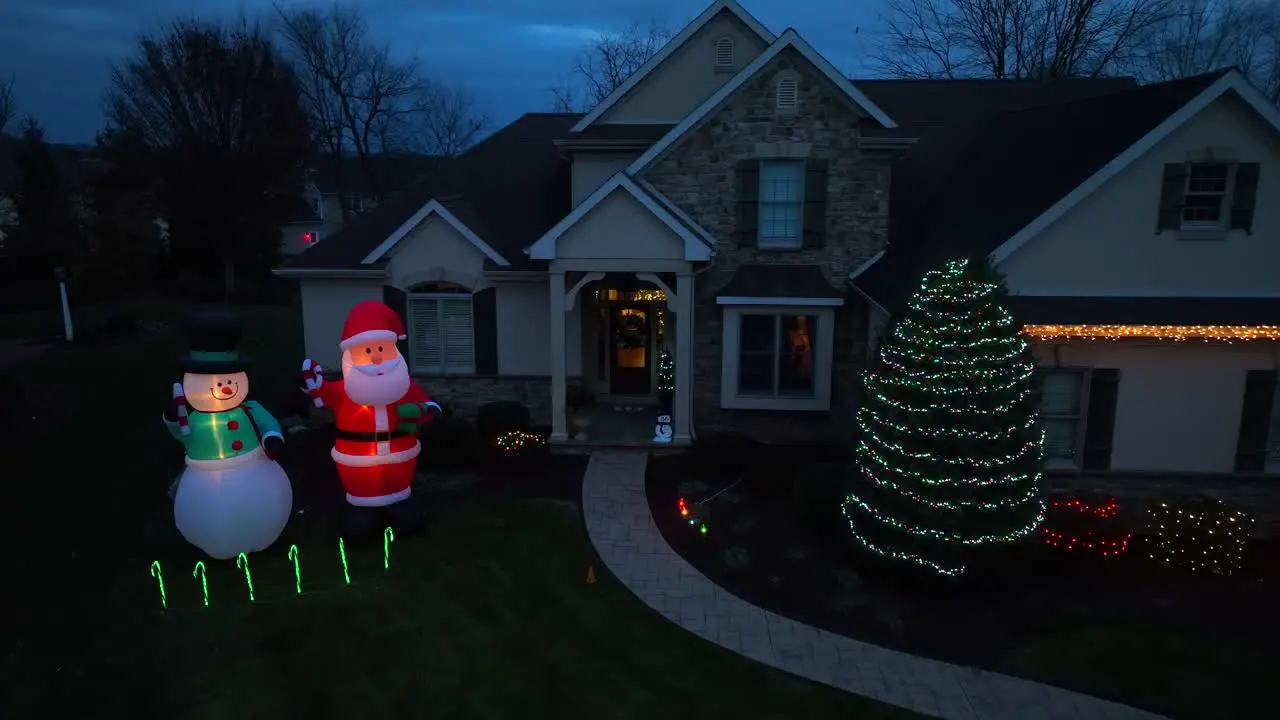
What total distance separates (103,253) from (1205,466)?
114 feet

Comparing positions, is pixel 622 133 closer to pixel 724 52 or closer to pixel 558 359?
pixel 724 52

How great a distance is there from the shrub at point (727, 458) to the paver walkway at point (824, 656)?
7.85ft

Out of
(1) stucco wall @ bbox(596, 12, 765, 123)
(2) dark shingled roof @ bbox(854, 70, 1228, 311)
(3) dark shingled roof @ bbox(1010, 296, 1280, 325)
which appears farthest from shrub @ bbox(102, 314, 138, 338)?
(3) dark shingled roof @ bbox(1010, 296, 1280, 325)

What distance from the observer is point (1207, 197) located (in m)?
11.7

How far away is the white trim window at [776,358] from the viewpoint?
15.4m

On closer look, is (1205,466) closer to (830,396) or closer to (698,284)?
(830,396)

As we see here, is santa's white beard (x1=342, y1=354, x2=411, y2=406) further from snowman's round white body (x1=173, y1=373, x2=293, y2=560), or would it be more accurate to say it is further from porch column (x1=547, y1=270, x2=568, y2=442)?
porch column (x1=547, y1=270, x2=568, y2=442)

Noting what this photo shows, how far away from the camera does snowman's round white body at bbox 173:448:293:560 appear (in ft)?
31.6

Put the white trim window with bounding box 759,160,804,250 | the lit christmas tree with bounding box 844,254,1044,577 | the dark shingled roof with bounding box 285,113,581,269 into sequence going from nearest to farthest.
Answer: the lit christmas tree with bounding box 844,254,1044,577, the white trim window with bounding box 759,160,804,250, the dark shingled roof with bounding box 285,113,581,269

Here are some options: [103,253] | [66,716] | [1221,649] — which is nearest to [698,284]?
[1221,649]

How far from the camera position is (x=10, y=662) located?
830 cm

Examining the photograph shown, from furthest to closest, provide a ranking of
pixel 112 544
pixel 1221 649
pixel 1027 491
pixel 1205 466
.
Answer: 1. pixel 1205 466
2. pixel 112 544
3. pixel 1027 491
4. pixel 1221 649

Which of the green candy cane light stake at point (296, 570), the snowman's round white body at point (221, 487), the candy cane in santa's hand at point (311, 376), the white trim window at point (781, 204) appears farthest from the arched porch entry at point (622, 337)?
the snowman's round white body at point (221, 487)

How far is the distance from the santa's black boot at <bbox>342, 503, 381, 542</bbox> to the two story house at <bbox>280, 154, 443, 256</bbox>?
39018 millimetres
